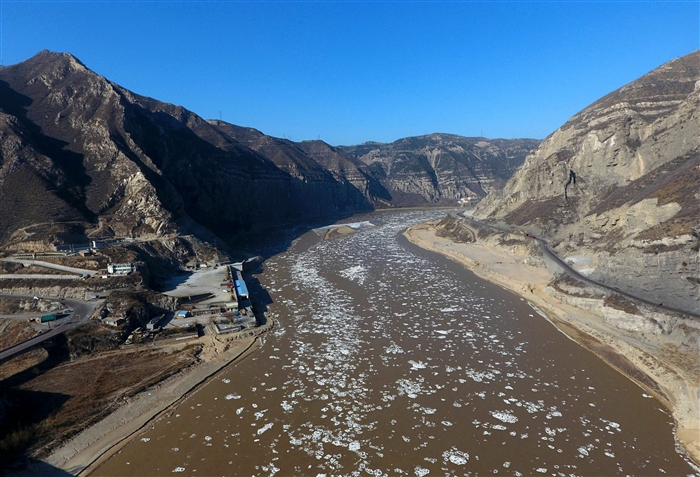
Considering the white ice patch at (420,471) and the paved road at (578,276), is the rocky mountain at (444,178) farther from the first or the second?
the white ice patch at (420,471)

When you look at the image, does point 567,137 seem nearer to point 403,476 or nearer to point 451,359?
point 451,359

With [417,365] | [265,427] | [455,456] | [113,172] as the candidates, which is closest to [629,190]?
[417,365]

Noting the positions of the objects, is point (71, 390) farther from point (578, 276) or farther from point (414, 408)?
point (578, 276)

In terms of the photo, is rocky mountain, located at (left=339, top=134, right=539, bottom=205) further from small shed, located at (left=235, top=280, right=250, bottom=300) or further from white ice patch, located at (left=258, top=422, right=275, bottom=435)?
white ice patch, located at (left=258, top=422, right=275, bottom=435)

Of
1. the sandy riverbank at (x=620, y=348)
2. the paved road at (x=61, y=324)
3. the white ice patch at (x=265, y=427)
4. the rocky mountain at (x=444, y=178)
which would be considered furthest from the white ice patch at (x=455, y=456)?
the rocky mountain at (x=444, y=178)

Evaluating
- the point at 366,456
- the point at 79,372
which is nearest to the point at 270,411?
the point at 366,456
